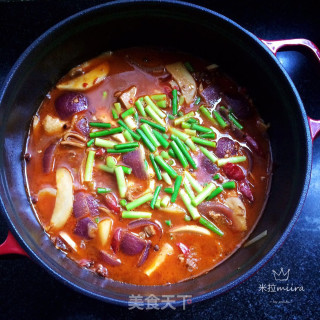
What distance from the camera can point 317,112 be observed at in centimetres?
277

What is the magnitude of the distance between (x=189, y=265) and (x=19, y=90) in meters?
1.27

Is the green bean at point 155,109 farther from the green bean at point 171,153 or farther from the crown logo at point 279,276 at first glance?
the crown logo at point 279,276

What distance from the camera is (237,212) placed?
2494mm

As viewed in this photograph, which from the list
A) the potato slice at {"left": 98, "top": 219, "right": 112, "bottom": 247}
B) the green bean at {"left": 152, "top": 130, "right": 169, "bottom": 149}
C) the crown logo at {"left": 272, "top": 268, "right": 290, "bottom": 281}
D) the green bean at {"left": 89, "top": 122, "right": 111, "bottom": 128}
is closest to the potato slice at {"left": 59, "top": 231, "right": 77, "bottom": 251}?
the potato slice at {"left": 98, "top": 219, "right": 112, "bottom": 247}

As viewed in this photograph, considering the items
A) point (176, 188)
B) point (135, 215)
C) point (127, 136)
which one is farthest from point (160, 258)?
point (127, 136)

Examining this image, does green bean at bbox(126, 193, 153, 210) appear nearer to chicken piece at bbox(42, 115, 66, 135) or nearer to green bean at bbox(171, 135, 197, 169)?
green bean at bbox(171, 135, 197, 169)

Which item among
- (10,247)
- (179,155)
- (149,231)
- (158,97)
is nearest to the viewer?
(10,247)

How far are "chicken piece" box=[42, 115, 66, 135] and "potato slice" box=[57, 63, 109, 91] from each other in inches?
8.1

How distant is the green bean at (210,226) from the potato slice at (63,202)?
690 millimetres

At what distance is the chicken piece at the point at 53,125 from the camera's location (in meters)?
2.58

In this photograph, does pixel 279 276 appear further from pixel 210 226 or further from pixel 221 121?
pixel 221 121

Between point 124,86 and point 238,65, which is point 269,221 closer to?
point 238,65

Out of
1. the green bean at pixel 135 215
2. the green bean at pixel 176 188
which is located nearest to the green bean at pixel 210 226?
the green bean at pixel 176 188

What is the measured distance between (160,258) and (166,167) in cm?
47
